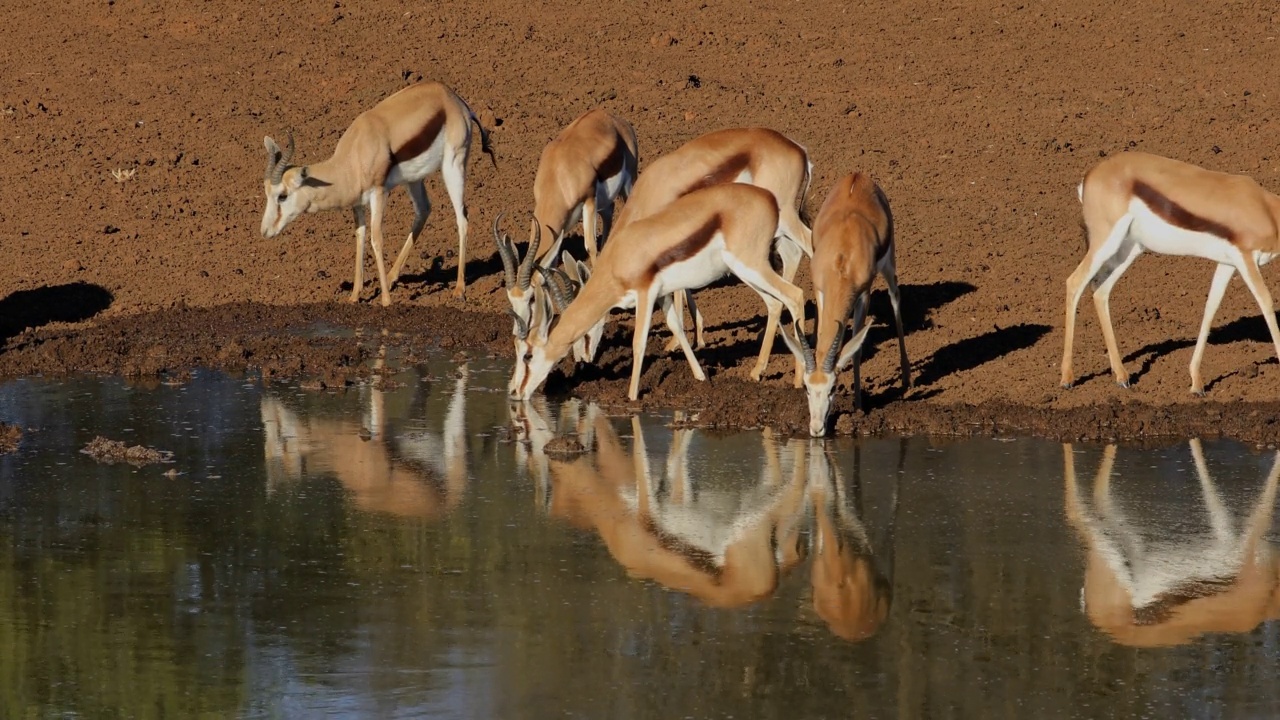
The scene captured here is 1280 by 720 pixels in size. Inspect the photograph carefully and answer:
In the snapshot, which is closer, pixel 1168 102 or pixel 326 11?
pixel 1168 102

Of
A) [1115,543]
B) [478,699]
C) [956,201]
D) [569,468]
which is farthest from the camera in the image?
[956,201]

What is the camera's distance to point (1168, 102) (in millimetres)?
21141

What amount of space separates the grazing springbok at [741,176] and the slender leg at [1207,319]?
2917 mm

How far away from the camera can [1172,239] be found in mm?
11867

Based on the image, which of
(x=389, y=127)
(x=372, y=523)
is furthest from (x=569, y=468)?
(x=389, y=127)

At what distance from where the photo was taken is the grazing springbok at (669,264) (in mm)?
11742

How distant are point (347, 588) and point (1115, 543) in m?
3.65

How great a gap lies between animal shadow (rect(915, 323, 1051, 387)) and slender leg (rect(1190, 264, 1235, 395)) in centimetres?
140

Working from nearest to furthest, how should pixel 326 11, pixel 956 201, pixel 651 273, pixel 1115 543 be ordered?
1. pixel 1115 543
2. pixel 651 273
3. pixel 956 201
4. pixel 326 11

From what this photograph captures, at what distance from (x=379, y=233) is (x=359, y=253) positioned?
26 centimetres

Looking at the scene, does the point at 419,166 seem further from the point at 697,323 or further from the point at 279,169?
the point at 697,323

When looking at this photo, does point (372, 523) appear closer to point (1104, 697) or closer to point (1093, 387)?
point (1104, 697)

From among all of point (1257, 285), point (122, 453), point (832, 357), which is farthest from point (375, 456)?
point (1257, 285)

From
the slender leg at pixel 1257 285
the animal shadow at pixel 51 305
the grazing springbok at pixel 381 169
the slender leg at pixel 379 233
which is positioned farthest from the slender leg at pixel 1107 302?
the animal shadow at pixel 51 305
